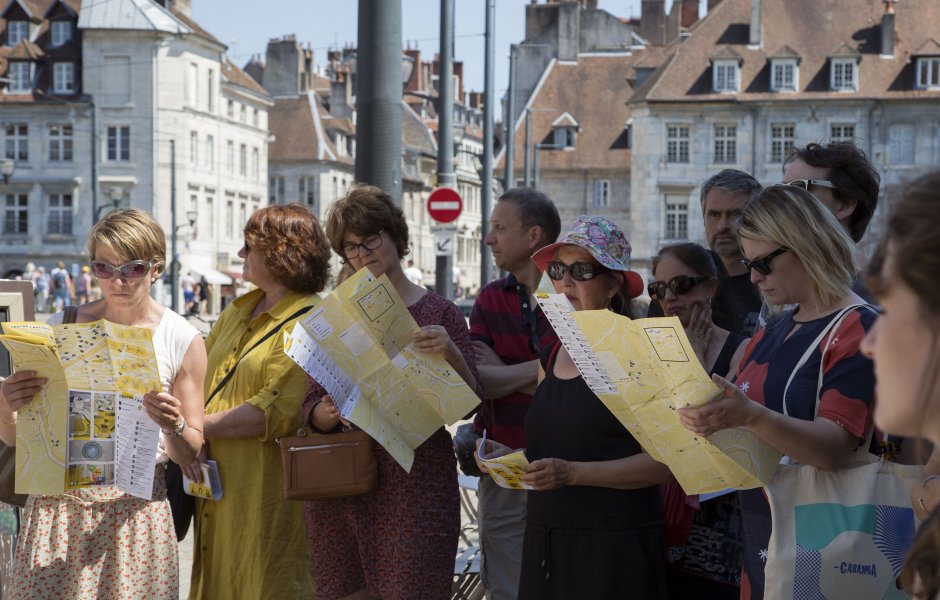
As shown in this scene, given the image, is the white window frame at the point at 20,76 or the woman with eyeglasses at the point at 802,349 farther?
the white window frame at the point at 20,76

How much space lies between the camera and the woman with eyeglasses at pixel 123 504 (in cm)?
473

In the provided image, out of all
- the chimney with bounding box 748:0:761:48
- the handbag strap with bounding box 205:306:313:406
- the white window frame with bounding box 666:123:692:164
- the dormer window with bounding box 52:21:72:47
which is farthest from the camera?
the dormer window with bounding box 52:21:72:47

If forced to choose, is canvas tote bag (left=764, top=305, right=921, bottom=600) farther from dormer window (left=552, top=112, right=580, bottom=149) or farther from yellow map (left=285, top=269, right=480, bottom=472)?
dormer window (left=552, top=112, right=580, bottom=149)

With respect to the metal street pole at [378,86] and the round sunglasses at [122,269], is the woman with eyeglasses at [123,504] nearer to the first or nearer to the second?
the round sunglasses at [122,269]

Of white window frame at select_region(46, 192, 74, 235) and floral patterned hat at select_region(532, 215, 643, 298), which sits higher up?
white window frame at select_region(46, 192, 74, 235)

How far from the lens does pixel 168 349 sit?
4.95 metres

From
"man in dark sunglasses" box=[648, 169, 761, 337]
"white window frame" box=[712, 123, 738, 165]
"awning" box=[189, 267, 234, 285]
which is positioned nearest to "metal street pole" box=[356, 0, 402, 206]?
"man in dark sunglasses" box=[648, 169, 761, 337]

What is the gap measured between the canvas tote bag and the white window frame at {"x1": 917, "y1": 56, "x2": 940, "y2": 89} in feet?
196

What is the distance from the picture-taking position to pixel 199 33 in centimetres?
6712

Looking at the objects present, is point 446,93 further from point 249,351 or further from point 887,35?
point 887,35

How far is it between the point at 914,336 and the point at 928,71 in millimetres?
61282

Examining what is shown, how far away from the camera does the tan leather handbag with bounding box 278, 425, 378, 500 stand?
480 centimetres

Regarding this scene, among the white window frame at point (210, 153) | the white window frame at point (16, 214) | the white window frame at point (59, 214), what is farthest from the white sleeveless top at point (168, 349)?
the white window frame at point (16, 214)

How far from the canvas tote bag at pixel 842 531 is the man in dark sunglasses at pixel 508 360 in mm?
2106
